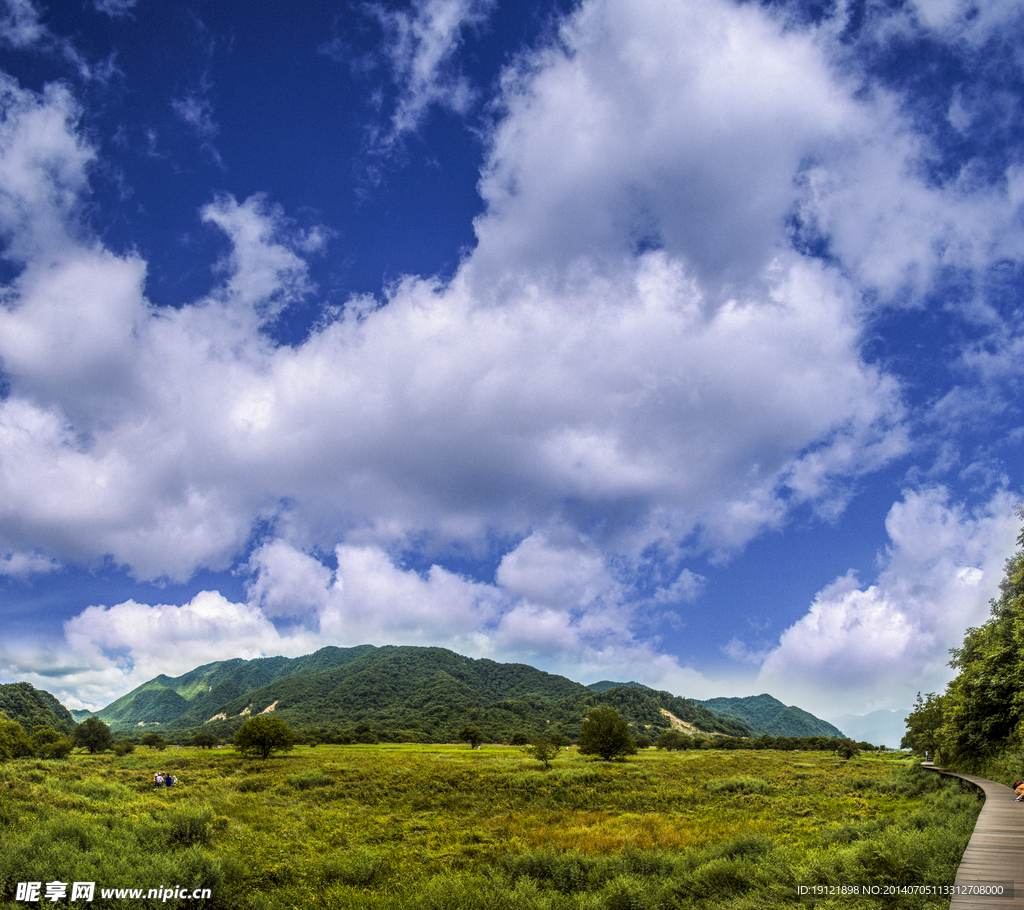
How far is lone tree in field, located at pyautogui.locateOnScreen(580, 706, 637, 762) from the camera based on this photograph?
2879 inches

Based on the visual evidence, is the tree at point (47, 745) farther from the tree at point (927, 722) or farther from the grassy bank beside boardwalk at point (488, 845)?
the tree at point (927, 722)

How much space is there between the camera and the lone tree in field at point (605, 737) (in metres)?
73.1

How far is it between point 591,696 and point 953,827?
7878 inches

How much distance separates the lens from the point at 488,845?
2178cm

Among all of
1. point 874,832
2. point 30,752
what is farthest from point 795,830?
point 30,752

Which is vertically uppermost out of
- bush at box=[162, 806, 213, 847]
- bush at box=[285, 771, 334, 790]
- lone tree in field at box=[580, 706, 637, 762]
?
bush at box=[162, 806, 213, 847]

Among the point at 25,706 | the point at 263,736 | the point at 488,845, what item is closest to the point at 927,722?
the point at 488,845

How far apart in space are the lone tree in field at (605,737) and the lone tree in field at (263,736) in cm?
4189

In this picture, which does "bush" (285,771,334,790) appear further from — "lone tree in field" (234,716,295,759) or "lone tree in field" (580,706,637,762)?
"lone tree in field" (580,706,637,762)

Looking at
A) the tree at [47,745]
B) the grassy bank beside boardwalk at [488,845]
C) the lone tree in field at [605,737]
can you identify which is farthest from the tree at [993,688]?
the tree at [47,745]

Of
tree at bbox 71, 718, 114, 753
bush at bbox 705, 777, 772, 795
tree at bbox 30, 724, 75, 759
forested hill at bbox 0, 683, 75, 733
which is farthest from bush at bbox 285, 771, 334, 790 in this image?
forested hill at bbox 0, 683, 75, 733

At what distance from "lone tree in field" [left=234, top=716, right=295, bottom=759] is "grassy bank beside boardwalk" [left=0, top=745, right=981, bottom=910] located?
31282mm

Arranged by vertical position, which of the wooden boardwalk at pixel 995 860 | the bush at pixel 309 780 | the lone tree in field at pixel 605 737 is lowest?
the lone tree in field at pixel 605 737

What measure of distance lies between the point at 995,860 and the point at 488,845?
17.8m
